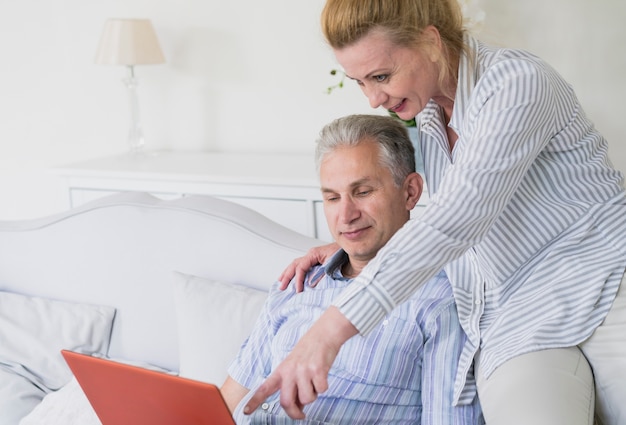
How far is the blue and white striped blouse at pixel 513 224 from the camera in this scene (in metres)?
1.27

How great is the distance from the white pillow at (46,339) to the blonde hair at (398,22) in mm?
1312

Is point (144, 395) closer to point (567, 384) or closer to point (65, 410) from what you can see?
point (567, 384)

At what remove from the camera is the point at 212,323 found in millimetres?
2146

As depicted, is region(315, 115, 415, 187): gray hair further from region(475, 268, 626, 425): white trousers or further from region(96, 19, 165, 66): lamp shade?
region(96, 19, 165, 66): lamp shade

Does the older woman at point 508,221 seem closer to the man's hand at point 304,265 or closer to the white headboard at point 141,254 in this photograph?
the man's hand at point 304,265

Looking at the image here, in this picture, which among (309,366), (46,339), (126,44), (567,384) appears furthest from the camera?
(126,44)

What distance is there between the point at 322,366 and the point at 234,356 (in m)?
0.97

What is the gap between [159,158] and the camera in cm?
335

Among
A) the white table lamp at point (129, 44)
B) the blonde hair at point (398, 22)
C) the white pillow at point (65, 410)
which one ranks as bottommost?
the white pillow at point (65, 410)

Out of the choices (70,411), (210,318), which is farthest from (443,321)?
(70,411)

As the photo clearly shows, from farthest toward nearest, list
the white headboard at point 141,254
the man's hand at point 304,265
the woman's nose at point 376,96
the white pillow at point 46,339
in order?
the white pillow at point 46,339 < the white headboard at point 141,254 < the man's hand at point 304,265 < the woman's nose at point 376,96

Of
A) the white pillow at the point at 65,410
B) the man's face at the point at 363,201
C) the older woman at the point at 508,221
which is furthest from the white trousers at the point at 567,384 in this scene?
the white pillow at the point at 65,410

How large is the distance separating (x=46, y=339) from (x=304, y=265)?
94 centimetres

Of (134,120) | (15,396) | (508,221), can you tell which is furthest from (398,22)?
(134,120)
